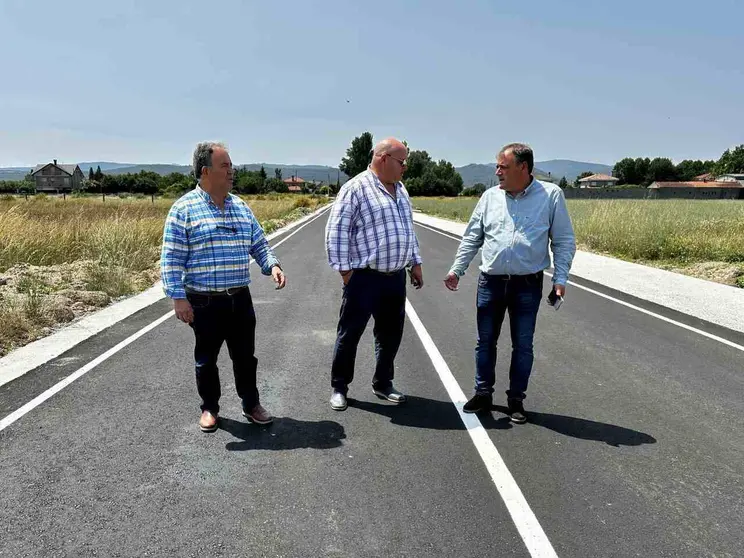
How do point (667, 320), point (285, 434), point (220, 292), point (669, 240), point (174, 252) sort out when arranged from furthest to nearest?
point (669, 240) → point (667, 320) → point (285, 434) → point (220, 292) → point (174, 252)

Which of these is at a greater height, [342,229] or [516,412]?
[342,229]

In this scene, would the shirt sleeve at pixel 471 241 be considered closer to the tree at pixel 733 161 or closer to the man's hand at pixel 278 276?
the man's hand at pixel 278 276

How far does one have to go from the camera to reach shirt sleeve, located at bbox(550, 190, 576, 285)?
408 cm

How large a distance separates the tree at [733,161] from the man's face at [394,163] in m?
153

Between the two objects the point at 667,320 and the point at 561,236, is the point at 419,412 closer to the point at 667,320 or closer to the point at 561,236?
the point at 561,236

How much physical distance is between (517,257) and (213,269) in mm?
2091

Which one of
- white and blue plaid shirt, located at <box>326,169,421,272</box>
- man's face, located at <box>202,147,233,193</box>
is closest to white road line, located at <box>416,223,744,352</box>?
white and blue plaid shirt, located at <box>326,169,421,272</box>

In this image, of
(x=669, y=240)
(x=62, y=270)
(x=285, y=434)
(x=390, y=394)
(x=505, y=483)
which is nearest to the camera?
(x=505, y=483)

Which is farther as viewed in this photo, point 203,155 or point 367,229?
point 367,229

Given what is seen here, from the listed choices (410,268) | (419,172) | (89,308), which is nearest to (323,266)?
(89,308)

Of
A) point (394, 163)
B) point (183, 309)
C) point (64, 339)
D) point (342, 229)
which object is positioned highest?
point (394, 163)

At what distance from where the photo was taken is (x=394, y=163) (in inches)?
161

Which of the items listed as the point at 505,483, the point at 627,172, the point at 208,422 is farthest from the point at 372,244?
the point at 627,172

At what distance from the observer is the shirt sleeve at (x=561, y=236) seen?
4082mm
